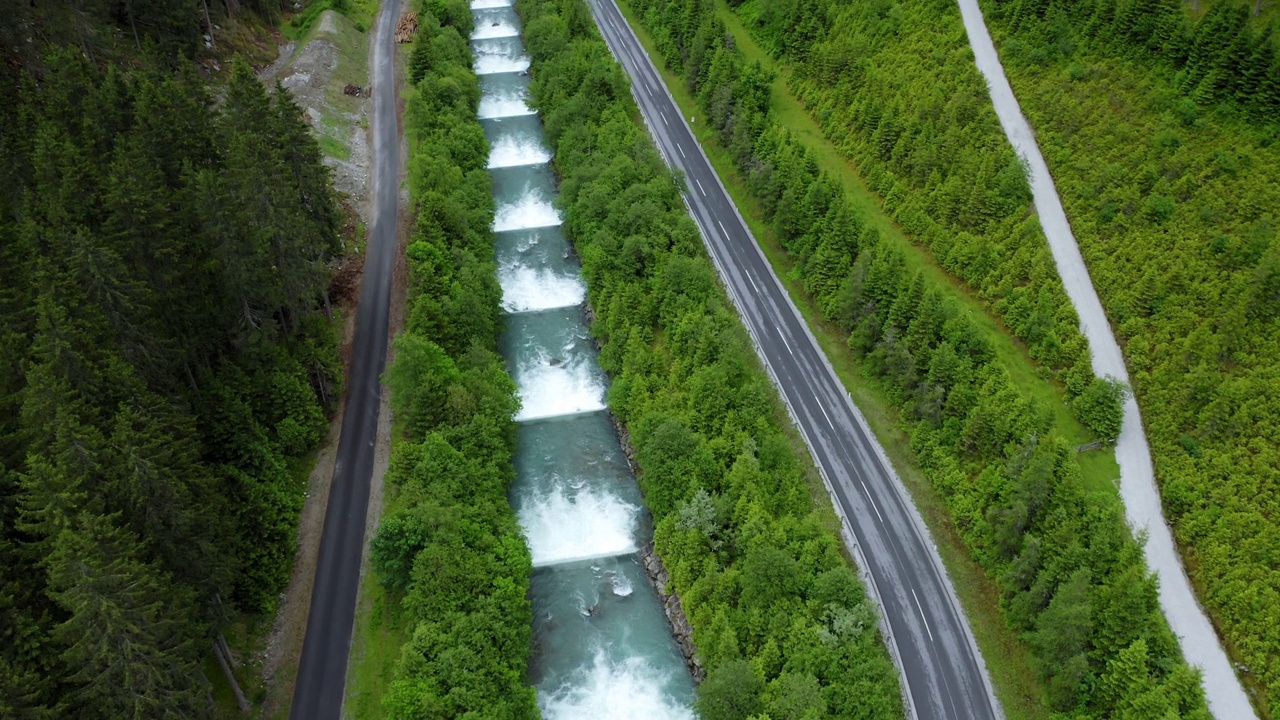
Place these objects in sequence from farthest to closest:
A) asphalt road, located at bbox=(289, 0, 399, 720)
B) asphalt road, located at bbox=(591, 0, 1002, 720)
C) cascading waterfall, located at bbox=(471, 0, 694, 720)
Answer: cascading waterfall, located at bbox=(471, 0, 694, 720)
asphalt road, located at bbox=(591, 0, 1002, 720)
asphalt road, located at bbox=(289, 0, 399, 720)

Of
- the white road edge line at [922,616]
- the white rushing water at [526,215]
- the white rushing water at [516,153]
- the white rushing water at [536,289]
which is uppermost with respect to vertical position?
the white rushing water at [516,153]

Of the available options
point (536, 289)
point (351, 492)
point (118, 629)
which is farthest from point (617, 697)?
point (536, 289)

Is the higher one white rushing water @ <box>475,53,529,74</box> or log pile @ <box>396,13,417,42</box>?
log pile @ <box>396,13,417,42</box>

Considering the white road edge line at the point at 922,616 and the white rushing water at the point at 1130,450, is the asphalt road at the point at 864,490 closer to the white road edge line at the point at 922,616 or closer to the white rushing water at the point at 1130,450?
the white road edge line at the point at 922,616

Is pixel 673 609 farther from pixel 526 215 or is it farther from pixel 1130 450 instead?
pixel 526 215

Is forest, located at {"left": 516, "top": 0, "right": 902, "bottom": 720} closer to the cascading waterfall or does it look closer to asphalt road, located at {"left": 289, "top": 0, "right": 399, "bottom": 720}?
the cascading waterfall

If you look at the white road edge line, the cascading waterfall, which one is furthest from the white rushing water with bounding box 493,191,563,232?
the white road edge line

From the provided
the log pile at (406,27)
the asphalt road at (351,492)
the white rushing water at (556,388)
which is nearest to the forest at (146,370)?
the asphalt road at (351,492)
